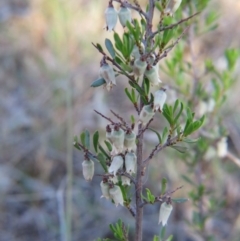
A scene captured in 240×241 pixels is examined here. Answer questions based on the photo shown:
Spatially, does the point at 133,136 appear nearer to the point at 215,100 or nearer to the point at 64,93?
the point at 215,100

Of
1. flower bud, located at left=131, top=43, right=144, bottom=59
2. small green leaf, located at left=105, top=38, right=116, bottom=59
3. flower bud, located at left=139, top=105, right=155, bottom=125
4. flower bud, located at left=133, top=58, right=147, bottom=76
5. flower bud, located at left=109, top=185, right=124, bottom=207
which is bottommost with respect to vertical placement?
flower bud, located at left=109, top=185, right=124, bottom=207

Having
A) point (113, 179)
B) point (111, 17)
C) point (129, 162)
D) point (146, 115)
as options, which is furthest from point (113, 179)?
point (111, 17)

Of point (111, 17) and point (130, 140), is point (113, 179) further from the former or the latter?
point (111, 17)

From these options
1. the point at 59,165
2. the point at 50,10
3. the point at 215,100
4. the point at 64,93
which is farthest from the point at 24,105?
the point at 215,100

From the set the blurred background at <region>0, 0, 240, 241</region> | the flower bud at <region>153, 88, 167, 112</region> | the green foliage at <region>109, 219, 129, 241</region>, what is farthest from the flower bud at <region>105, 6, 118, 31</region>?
the blurred background at <region>0, 0, 240, 241</region>

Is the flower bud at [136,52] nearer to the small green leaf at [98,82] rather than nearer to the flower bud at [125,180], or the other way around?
the small green leaf at [98,82]

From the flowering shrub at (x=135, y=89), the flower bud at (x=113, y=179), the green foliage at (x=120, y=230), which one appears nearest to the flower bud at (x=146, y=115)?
the flowering shrub at (x=135, y=89)

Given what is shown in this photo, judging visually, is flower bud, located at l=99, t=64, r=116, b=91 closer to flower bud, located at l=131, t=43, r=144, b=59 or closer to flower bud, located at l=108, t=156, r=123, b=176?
flower bud, located at l=131, t=43, r=144, b=59
